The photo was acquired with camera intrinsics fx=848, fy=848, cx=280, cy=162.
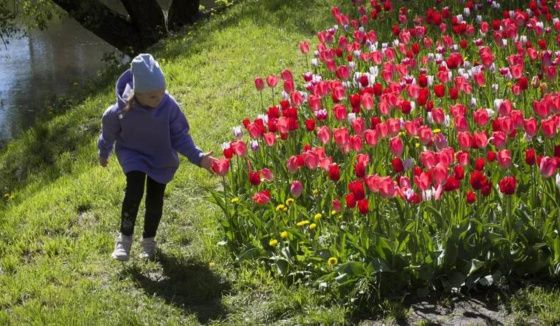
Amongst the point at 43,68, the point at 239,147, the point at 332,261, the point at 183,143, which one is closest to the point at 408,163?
the point at 332,261

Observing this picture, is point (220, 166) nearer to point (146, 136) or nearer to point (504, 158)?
point (146, 136)

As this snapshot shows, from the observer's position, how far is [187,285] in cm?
441

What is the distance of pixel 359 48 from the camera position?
22.4 ft

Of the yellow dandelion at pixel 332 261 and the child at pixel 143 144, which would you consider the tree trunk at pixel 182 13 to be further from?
the yellow dandelion at pixel 332 261

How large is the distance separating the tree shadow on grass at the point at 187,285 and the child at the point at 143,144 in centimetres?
20

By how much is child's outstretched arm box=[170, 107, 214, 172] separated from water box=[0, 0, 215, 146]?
7865mm

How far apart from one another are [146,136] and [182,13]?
839 centimetres

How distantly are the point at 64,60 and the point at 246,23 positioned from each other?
25.3 ft

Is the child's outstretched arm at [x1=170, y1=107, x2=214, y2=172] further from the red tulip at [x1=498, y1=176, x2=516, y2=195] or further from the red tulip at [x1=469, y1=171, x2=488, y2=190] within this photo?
the red tulip at [x1=498, y1=176, x2=516, y2=195]

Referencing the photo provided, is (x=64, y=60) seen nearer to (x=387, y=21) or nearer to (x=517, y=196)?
(x=387, y=21)

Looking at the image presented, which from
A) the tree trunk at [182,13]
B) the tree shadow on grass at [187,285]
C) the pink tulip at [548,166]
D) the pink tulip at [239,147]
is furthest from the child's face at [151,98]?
the tree trunk at [182,13]

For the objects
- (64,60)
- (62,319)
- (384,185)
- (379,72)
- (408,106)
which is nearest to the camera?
(384,185)

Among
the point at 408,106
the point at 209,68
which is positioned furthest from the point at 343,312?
the point at 209,68

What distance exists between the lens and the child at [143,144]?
176 inches
